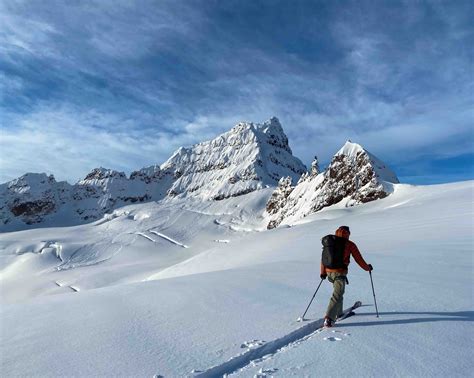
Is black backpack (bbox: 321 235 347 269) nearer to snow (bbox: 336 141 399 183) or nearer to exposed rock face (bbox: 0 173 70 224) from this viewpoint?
snow (bbox: 336 141 399 183)

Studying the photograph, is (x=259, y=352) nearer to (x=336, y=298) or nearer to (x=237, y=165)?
(x=336, y=298)

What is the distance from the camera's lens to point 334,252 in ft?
→ 22.5

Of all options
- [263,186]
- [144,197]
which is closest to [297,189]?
[263,186]

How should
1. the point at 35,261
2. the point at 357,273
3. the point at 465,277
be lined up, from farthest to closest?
1. the point at 35,261
2. the point at 357,273
3. the point at 465,277

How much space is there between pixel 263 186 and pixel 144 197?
2513 inches

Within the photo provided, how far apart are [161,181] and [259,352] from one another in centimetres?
18785

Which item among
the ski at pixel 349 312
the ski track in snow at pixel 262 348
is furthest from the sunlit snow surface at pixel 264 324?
the ski at pixel 349 312

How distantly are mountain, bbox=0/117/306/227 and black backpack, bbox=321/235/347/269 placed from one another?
147 m

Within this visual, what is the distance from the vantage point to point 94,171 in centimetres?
19675

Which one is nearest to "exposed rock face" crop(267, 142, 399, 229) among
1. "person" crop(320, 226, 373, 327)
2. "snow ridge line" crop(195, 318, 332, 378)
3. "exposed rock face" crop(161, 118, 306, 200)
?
"person" crop(320, 226, 373, 327)

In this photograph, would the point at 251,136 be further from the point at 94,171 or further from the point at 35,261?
the point at 35,261

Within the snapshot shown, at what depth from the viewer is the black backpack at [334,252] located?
681cm

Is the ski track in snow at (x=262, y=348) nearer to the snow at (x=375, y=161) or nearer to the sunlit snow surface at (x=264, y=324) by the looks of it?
the sunlit snow surface at (x=264, y=324)

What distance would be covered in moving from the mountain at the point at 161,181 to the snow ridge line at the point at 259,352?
147 m
